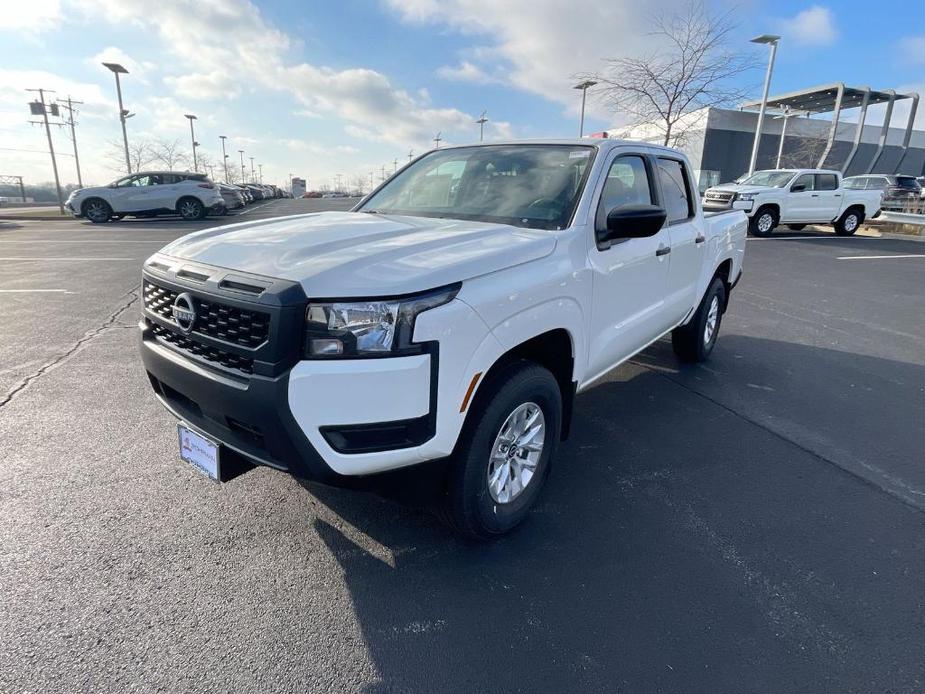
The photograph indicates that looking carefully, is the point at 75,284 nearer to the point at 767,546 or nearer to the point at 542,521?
the point at 542,521

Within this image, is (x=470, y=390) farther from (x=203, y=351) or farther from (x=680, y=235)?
(x=680, y=235)

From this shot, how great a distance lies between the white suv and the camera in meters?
19.7

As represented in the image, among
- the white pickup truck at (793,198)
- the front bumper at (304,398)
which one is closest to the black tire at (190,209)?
the white pickup truck at (793,198)

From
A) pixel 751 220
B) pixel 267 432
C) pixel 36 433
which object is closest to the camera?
pixel 267 432

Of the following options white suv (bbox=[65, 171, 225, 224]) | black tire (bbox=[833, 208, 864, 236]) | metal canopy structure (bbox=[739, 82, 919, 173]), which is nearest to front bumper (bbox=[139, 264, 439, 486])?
black tire (bbox=[833, 208, 864, 236])

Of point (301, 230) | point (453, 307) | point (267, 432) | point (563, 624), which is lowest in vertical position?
point (563, 624)

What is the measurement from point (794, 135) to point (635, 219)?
5027 centimetres

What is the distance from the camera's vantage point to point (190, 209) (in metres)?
20.3

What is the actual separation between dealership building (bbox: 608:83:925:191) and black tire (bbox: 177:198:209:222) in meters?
30.4

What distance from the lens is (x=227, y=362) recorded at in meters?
2.17

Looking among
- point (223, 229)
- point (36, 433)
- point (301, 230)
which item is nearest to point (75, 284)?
point (36, 433)

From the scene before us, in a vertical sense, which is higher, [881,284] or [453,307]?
[453,307]

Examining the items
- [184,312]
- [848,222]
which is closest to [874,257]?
[848,222]

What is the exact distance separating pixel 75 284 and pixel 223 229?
7.22m
